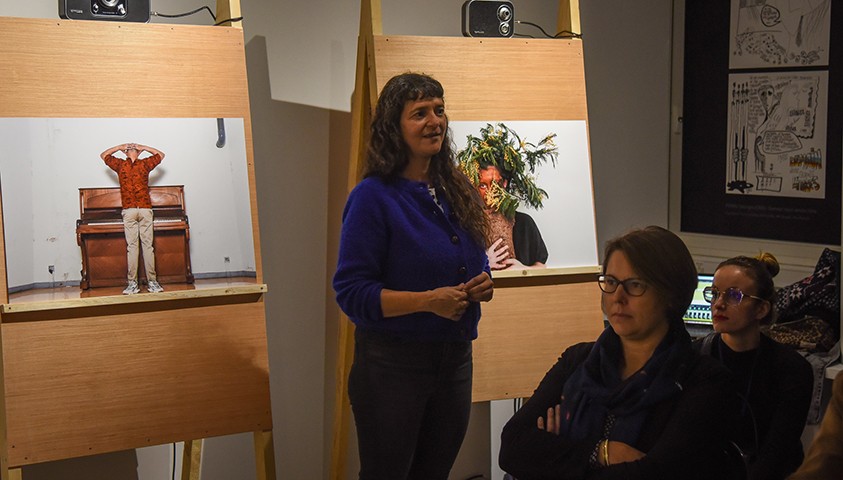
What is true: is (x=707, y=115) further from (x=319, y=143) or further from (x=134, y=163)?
(x=134, y=163)

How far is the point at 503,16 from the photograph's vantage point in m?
3.44

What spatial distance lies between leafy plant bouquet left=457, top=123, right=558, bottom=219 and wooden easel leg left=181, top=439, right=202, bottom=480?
51.9 inches

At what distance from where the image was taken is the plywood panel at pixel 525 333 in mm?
3312

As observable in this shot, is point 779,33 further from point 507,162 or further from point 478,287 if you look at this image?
point 478,287

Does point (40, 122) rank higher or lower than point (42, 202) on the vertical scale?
higher

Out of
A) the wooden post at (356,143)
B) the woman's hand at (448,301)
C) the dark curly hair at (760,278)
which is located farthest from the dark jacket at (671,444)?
the wooden post at (356,143)

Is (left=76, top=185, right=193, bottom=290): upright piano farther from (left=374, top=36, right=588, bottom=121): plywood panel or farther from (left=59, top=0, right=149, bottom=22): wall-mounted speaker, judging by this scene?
(left=374, top=36, right=588, bottom=121): plywood panel

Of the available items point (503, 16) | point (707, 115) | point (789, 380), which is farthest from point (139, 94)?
point (707, 115)

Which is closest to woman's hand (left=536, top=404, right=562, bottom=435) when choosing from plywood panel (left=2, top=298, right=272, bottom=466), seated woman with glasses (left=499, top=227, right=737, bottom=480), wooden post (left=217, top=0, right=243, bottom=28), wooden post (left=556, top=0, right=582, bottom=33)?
seated woman with glasses (left=499, top=227, right=737, bottom=480)

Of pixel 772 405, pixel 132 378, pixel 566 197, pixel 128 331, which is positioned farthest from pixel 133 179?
pixel 772 405

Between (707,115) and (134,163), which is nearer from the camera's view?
(134,163)

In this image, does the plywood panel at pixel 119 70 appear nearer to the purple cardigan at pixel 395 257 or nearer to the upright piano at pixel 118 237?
the upright piano at pixel 118 237

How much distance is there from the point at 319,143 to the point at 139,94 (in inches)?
36.7

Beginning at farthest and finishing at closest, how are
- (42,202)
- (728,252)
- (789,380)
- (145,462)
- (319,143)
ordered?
(728,252) < (319,143) < (145,462) < (42,202) < (789,380)
